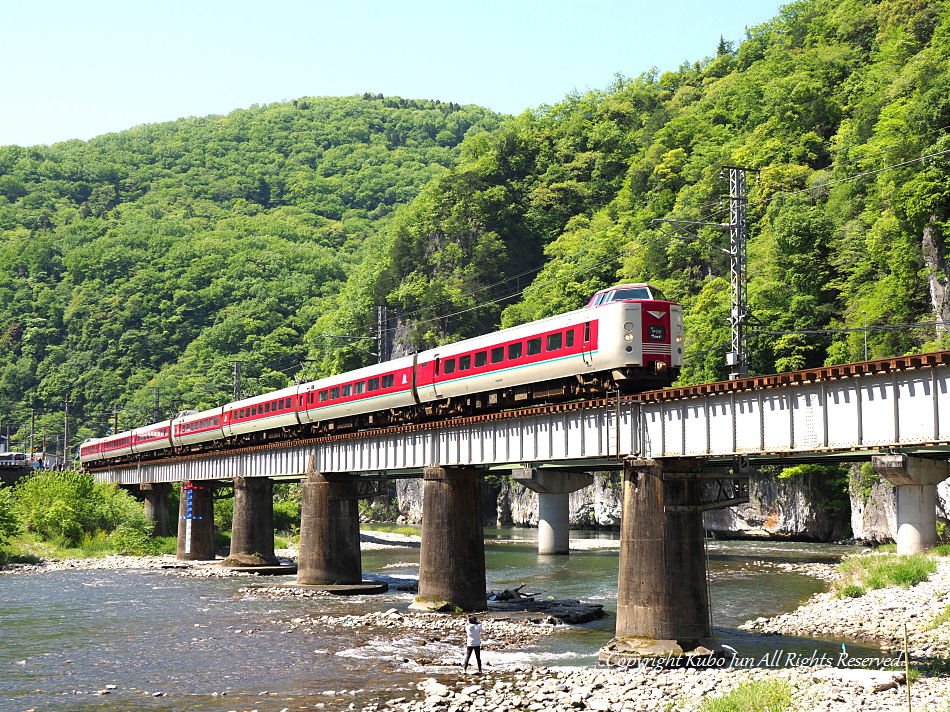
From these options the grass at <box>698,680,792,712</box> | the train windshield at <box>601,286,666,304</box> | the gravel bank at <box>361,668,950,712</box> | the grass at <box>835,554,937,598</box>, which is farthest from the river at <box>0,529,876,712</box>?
the train windshield at <box>601,286,666,304</box>

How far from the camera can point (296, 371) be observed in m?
160

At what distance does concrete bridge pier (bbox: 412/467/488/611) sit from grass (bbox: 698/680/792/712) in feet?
59.2

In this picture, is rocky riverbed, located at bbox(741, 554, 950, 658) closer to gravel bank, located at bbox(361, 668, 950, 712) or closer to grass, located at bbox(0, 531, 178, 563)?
gravel bank, located at bbox(361, 668, 950, 712)

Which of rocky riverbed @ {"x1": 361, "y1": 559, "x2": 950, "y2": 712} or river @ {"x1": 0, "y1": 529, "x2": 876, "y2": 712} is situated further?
river @ {"x1": 0, "y1": 529, "x2": 876, "y2": 712}

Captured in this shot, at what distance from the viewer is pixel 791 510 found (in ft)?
252

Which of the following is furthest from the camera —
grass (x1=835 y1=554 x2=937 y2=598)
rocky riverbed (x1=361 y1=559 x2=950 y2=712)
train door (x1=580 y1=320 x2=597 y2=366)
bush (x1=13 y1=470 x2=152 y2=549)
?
bush (x1=13 y1=470 x2=152 y2=549)

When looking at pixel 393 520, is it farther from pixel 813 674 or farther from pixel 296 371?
pixel 813 674

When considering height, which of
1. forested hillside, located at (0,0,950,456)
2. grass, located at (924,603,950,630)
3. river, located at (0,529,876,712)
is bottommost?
river, located at (0,529,876,712)

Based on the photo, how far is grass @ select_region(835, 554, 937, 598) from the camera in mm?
37875

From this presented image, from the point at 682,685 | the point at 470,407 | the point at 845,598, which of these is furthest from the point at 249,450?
the point at 682,685

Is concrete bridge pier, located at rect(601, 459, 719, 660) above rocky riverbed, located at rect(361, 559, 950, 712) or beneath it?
above

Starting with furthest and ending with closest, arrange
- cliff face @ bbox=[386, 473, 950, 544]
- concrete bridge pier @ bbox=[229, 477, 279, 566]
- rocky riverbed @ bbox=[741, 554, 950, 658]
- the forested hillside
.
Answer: the forested hillside
cliff face @ bbox=[386, 473, 950, 544]
concrete bridge pier @ bbox=[229, 477, 279, 566]
rocky riverbed @ bbox=[741, 554, 950, 658]

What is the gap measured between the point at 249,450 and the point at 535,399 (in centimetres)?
2838

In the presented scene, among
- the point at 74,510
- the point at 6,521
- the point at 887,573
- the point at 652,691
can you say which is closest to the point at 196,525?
the point at 6,521
